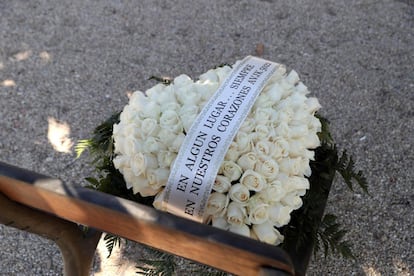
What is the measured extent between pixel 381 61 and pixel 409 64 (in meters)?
0.18

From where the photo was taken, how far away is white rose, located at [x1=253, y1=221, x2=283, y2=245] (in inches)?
55.8

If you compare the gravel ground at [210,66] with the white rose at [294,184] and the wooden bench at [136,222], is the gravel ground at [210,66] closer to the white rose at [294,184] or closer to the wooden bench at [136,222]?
the white rose at [294,184]

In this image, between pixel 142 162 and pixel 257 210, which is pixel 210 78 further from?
pixel 257 210

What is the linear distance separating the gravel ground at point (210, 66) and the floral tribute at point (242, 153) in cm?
91

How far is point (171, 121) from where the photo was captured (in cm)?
153

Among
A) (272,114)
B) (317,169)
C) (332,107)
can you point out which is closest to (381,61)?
(332,107)

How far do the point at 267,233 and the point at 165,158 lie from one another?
1.18 feet

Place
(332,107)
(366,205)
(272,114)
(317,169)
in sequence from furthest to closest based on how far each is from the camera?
(332,107) < (366,205) < (317,169) < (272,114)

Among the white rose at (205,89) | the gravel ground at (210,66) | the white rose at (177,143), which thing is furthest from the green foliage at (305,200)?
the gravel ground at (210,66)

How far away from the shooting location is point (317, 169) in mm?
1749

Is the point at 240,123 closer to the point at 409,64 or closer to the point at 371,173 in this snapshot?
the point at 371,173


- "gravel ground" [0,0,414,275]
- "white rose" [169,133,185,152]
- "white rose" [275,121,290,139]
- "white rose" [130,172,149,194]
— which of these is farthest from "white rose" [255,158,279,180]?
"gravel ground" [0,0,414,275]

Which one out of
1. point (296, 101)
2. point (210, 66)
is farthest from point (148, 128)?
point (210, 66)

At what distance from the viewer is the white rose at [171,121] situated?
151cm
